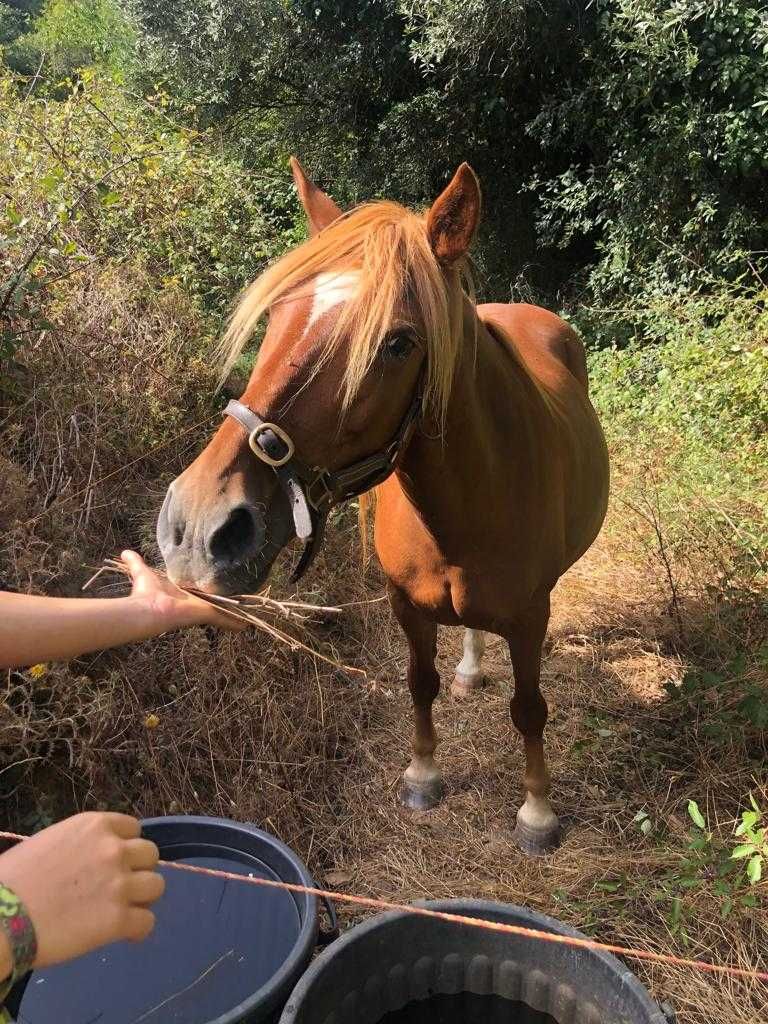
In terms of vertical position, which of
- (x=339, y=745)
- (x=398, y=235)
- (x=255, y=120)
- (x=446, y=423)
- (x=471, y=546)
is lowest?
(x=339, y=745)

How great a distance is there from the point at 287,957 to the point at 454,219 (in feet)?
5.46

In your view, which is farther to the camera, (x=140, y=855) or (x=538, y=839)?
(x=538, y=839)

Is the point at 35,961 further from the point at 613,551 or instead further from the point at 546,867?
the point at 613,551

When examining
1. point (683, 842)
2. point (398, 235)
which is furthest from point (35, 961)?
point (683, 842)

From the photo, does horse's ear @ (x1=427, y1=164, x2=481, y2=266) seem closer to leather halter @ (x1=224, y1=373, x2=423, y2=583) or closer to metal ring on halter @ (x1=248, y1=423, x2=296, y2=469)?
leather halter @ (x1=224, y1=373, x2=423, y2=583)

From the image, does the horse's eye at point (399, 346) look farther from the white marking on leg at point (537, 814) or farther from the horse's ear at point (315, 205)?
the white marking on leg at point (537, 814)

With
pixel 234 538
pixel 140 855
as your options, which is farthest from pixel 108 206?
pixel 140 855

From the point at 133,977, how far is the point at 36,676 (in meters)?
0.89

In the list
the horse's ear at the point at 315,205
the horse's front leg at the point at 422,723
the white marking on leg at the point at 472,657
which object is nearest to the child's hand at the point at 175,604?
the horse's ear at the point at 315,205

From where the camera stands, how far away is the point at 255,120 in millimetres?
8742

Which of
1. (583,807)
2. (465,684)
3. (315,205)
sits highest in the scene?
(315,205)

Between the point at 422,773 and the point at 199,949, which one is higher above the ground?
the point at 199,949

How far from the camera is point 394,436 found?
1.52 metres

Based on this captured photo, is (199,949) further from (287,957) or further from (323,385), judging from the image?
(323,385)
